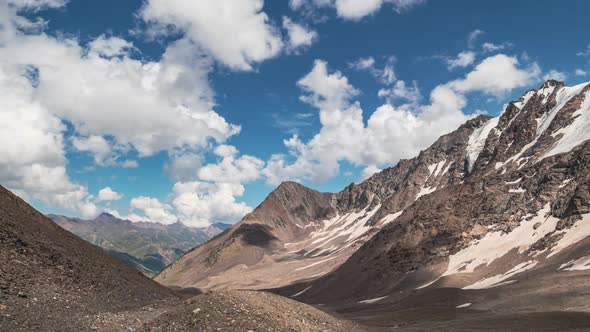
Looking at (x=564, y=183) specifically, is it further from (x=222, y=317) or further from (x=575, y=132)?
(x=222, y=317)

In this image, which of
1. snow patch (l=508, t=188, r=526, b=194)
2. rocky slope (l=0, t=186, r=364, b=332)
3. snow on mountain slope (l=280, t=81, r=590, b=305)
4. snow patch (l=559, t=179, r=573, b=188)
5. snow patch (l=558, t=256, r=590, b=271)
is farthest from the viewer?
snow patch (l=508, t=188, r=526, b=194)

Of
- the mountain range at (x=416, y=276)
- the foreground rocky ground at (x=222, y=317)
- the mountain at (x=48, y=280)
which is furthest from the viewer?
the mountain range at (x=416, y=276)

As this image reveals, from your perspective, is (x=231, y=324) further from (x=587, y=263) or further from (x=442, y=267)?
(x=442, y=267)

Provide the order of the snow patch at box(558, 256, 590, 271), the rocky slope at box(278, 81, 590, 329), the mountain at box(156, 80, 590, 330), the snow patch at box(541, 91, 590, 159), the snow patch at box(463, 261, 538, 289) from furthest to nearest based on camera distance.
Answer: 1. the snow patch at box(541, 91, 590, 159)
2. the snow patch at box(463, 261, 538, 289)
3. the snow patch at box(558, 256, 590, 271)
4. the rocky slope at box(278, 81, 590, 329)
5. the mountain at box(156, 80, 590, 330)

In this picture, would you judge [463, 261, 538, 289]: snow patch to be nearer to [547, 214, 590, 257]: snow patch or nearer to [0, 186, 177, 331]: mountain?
[547, 214, 590, 257]: snow patch

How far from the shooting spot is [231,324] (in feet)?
100

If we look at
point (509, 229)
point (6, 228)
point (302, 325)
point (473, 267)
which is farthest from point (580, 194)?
point (6, 228)

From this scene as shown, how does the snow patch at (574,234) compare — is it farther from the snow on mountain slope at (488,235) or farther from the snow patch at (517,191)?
the snow patch at (517,191)

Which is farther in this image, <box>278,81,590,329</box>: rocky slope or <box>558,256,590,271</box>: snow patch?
<box>558,256,590,271</box>: snow patch

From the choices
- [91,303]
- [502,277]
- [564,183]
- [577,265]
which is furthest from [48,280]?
[564,183]

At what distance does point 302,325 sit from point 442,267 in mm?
108822

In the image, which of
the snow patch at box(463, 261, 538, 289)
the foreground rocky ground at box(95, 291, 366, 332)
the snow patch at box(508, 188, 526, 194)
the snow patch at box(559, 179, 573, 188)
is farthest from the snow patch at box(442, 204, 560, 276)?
the foreground rocky ground at box(95, 291, 366, 332)

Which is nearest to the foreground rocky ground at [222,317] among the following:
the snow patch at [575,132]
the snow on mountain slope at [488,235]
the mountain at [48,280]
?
the mountain at [48,280]

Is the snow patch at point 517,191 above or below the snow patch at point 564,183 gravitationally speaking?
above
